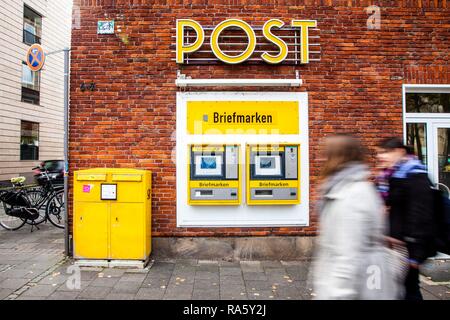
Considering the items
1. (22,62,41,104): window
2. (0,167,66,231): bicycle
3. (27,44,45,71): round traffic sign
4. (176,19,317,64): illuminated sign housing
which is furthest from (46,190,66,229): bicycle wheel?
(22,62,41,104): window

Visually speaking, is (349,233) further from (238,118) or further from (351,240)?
(238,118)

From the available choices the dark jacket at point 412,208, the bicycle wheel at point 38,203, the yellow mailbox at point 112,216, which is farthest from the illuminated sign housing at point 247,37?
the bicycle wheel at point 38,203

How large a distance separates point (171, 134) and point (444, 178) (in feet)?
17.8

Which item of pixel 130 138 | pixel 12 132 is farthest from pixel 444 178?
pixel 12 132

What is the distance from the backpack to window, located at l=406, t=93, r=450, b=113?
3.88 m

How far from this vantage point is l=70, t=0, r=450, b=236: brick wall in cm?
596

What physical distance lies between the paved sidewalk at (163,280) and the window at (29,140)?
14346 millimetres

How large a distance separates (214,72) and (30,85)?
1721cm

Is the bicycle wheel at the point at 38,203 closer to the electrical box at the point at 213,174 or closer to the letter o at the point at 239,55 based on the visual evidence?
the electrical box at the point at 213,174

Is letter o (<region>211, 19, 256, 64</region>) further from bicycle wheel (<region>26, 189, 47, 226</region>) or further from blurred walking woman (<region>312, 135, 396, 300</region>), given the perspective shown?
bicycle wheel (<region>26, 189, 47, 226</region>)

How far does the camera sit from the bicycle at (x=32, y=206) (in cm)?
802

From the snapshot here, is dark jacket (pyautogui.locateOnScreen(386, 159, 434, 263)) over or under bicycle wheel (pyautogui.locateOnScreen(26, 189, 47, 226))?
over

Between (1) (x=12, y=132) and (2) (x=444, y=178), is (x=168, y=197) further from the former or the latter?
(1) (x=12, y=132)

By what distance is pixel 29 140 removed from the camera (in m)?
18.8
